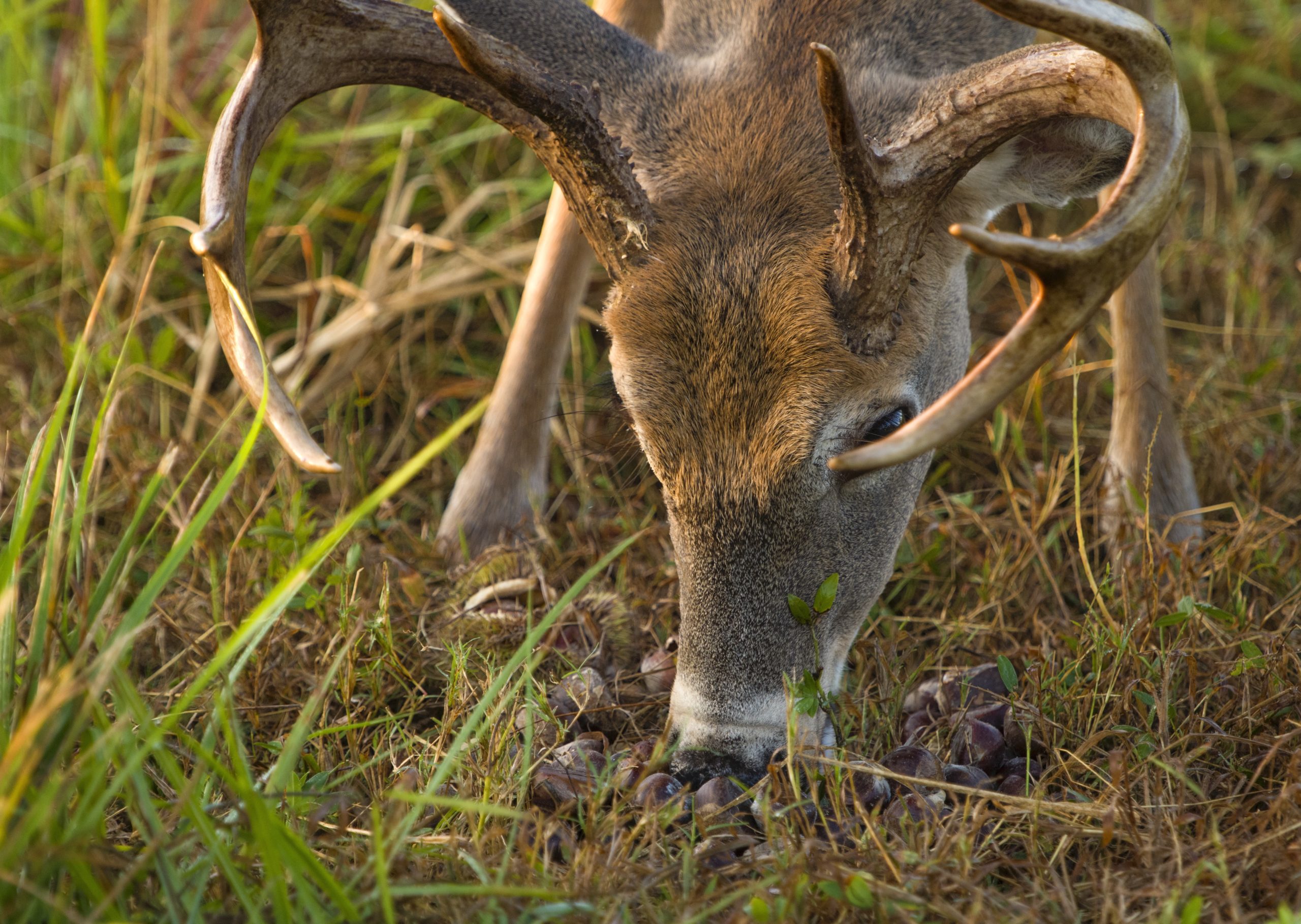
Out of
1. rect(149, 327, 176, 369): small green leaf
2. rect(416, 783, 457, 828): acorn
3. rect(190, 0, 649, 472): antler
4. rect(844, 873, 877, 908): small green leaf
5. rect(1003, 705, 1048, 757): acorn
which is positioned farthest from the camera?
rect(149, 327, 176, 369): small green leaf

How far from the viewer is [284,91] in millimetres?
2902

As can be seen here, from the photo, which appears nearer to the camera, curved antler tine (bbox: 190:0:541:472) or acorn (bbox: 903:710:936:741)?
curved antler tine (bbox: 190:0:541:472)

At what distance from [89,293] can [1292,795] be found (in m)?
4.63

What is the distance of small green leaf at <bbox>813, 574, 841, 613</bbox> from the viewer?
281cm

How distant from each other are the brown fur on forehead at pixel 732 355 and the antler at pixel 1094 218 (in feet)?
1.66

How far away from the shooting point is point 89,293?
16.5 ft

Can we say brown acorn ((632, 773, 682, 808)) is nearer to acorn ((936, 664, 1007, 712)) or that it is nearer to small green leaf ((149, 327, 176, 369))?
acorn ((936, 664, 1007, 712))

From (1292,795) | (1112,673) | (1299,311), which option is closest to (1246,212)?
(1299,311)

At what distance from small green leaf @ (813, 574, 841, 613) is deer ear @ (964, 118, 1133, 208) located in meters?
1.03

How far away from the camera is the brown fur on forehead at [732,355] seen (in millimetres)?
2762

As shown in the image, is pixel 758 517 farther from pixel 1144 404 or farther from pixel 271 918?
pixel 1144 404

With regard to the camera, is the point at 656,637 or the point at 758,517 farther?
the point at 656,637

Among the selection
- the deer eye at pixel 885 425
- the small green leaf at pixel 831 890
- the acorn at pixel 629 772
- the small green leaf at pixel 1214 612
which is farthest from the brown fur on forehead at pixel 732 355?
the small green leaf at pixel 1214 612

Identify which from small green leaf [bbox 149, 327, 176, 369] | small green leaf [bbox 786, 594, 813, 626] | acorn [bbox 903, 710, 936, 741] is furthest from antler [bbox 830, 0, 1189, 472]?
small green leaf [bbox 149, 327, 176, 369]
